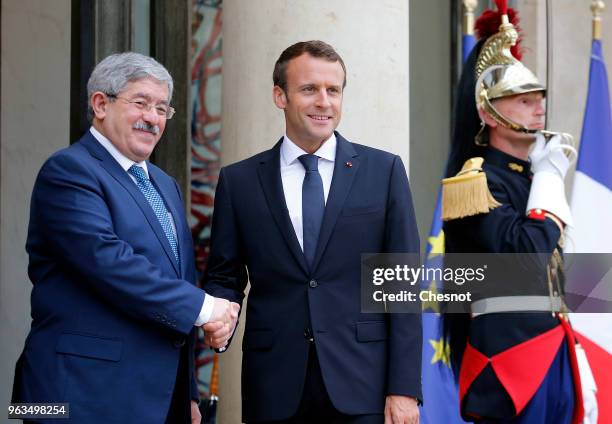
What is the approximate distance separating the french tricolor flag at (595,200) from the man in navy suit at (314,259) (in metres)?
1.42

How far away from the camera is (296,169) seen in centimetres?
432

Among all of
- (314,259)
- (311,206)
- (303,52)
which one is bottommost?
(314,259)

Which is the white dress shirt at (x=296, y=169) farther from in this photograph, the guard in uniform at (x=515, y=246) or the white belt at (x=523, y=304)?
the white belt at (x=523, y=304)

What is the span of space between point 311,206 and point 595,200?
2.36 m

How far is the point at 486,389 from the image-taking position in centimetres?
473

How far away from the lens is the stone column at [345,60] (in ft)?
18.4

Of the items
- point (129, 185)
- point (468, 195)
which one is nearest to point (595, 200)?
point (468, 195)

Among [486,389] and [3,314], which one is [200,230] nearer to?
[3,314]

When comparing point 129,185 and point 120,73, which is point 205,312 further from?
point 120,73

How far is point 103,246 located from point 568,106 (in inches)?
200

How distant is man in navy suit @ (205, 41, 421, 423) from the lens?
159 inches

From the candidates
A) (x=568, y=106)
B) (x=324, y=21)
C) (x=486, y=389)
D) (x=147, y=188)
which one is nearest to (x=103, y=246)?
(x=147, y=188)

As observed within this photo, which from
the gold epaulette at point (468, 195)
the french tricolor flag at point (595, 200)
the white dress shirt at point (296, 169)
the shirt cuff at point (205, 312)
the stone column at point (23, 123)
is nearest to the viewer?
the shirt cuff at point (205, 312)

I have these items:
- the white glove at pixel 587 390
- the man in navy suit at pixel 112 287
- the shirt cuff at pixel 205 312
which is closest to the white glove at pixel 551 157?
the white glove at pixel 587 390
